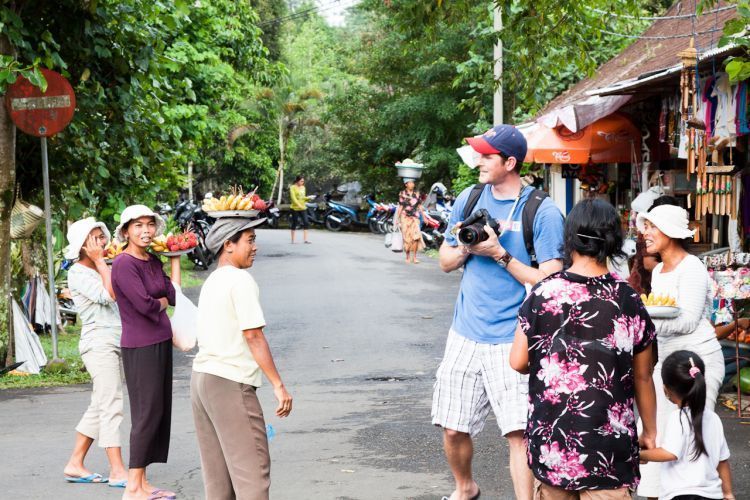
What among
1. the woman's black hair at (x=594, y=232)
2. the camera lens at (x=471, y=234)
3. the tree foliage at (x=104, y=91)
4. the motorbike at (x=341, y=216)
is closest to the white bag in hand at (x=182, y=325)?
the camera lens at (x=471, y=234)

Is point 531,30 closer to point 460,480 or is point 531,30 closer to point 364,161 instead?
point 460,480

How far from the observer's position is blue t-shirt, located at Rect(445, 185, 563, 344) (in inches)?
202

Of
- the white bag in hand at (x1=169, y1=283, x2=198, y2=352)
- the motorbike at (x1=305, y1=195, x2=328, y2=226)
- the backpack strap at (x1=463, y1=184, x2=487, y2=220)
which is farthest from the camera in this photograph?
the motorbike at (x1=305, y1=195, x2=328, y2=226)

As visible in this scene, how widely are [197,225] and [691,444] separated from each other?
59.3 feet

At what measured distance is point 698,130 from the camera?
872 centimetres

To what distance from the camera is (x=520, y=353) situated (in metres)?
4.00

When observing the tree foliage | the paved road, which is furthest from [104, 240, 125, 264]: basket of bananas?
the tree foliage

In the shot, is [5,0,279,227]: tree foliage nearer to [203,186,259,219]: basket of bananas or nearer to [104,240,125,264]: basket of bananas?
[104,240,125,264]: basket of bananas

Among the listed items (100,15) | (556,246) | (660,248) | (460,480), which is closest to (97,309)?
(460,480)

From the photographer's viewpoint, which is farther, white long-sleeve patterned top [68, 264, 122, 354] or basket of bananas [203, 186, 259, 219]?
white long-sleeve patterned top [68, 264, 122, 354]

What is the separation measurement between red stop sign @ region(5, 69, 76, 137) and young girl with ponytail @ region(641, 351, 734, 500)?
22.5 feet

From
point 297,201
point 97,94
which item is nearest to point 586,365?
point 97,94

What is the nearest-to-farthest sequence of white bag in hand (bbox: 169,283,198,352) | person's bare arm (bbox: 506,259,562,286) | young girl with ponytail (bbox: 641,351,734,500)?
young girl with ponytail (bbox: 641,351,734,500), person's bare arm (bbox: 506,259,562,286), white bag in hand (bbox: 169,283,198,352)

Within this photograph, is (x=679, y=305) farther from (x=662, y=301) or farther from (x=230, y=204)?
(x=230, y=204)
